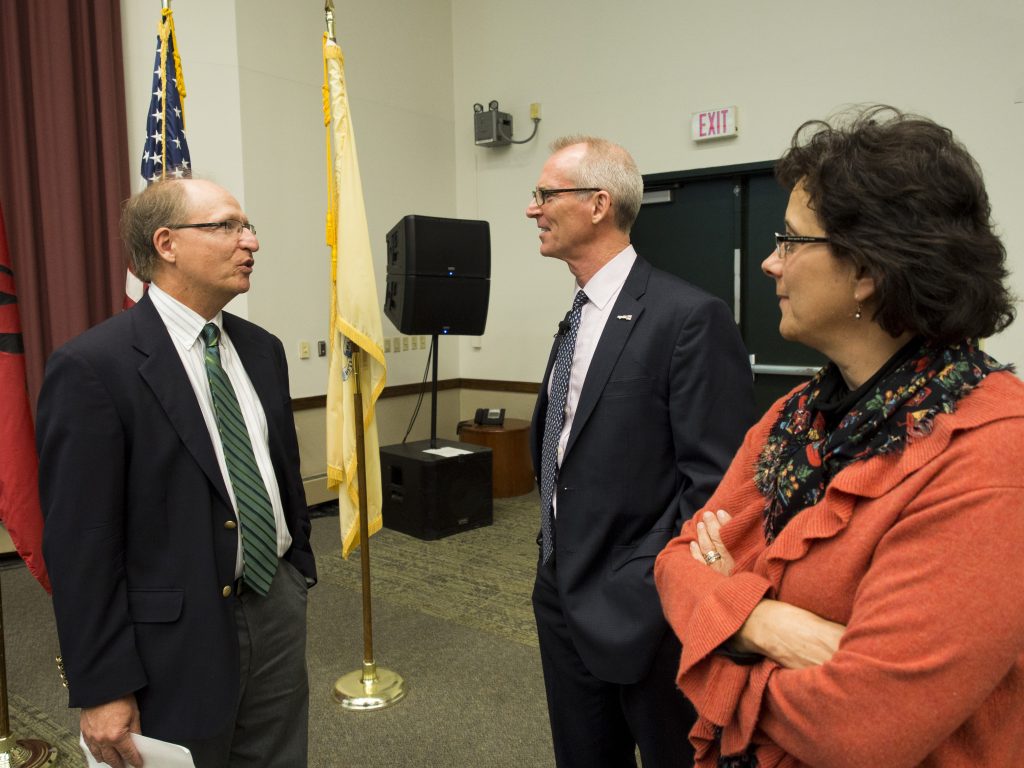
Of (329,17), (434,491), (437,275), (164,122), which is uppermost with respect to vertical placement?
(329,17)

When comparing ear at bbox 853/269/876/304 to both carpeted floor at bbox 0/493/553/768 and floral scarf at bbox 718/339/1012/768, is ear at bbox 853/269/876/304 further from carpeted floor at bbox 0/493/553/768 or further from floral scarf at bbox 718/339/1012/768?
carpeted floor at bbox 0/493/553/768

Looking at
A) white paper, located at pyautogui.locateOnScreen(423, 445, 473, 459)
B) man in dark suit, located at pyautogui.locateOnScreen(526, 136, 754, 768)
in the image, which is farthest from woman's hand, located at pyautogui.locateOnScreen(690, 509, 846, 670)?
white paper, located at pyautogui.locateOnScreen(423, 445, 473, 459)

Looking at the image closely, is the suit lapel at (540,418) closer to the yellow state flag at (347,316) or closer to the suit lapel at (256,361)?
the suit lapel at (256,361)

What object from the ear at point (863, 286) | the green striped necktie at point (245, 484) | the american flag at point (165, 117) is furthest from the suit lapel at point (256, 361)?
the american flag at point (165, 117)

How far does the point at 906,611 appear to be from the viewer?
2.42 feet

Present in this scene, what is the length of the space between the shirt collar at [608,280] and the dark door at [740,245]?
3256 millimetres

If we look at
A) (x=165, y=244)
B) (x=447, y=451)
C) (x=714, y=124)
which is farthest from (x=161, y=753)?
(x=714, y=124)

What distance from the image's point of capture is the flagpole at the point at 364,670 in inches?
103

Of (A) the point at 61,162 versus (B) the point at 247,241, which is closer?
(B) the point at 247,241

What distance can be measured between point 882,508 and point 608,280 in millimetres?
991

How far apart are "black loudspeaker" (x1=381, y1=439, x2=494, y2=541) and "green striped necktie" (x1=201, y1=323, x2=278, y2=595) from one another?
2916 mm

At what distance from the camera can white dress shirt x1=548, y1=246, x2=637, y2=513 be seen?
166cm

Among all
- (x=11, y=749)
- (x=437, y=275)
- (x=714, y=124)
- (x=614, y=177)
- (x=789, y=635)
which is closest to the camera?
(x=789, y=635)

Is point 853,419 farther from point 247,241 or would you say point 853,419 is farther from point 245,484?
point 247,241
